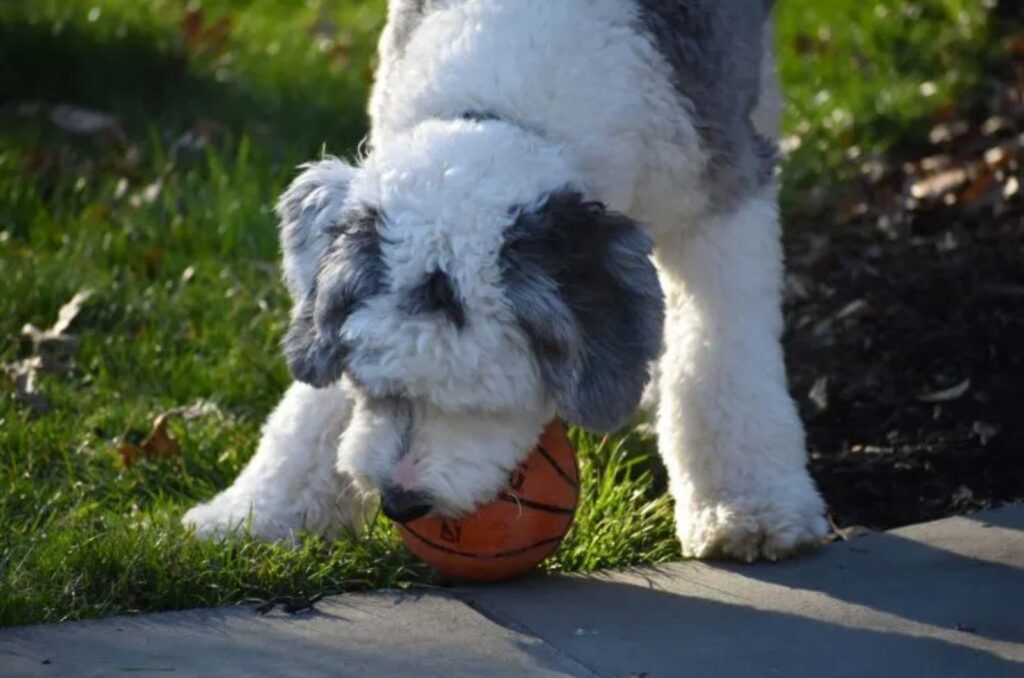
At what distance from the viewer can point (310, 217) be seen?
393 centimetres

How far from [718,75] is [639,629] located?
4.45ft

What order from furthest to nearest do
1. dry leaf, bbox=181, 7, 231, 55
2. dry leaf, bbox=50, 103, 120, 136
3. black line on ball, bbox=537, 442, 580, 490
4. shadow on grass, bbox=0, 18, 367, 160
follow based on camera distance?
dry leaf, bbox=181, 7, 231, 55, shadow on grass, bbox=0, 18, 367, 160, dry leaf, bbox=50, 103, 120, 136, black line on ball, bbox=537, 442, 580, 490

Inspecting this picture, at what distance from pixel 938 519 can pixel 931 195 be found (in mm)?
2501

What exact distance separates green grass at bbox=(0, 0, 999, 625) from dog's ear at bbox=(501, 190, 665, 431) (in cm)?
72

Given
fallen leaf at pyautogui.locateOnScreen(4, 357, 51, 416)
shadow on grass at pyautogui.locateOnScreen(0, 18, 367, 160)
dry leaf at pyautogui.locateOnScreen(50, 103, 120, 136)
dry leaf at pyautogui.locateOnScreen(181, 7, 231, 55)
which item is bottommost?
fallen leaf at pyautogui.locateOnScreen(4, 357, 51, 416)

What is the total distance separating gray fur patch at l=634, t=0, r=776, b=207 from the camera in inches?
169

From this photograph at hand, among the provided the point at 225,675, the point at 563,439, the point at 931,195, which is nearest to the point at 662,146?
the point at 563,439

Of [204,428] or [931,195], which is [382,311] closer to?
[204,428]

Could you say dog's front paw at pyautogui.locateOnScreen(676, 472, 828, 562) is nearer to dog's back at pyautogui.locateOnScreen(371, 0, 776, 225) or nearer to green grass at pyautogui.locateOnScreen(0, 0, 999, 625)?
green grass at pyautogui.locateOnScreen(0, 0, 999, 625)

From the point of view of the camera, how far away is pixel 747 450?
446cm

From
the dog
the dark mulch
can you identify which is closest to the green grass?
the dog

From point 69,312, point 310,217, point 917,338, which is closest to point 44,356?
point 69,312

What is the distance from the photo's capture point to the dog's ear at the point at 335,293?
144 inches

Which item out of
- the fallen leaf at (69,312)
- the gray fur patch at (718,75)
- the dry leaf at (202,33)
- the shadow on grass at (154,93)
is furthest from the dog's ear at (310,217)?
the dry leaf at (202,33)
